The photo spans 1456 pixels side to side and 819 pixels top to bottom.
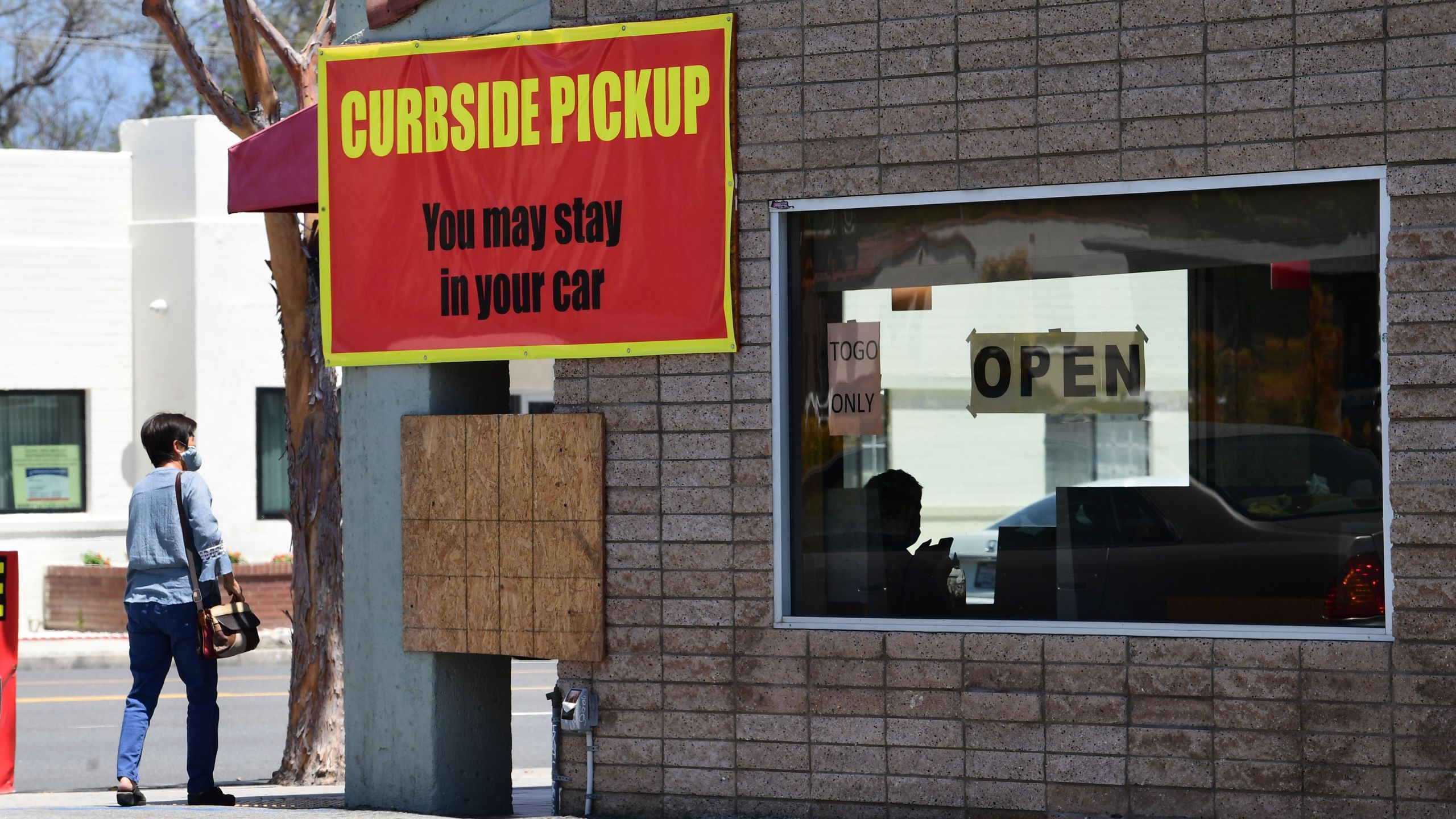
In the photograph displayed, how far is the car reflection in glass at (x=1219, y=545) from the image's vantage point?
5.98 metres

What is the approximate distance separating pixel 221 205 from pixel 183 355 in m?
1.88

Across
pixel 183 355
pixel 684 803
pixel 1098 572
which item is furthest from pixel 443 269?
pixel 183 355

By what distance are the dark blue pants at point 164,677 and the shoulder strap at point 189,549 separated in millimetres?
101

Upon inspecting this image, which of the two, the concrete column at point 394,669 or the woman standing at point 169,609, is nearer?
the concrete column at point 394,669

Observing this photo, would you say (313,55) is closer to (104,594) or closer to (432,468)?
(432,468)

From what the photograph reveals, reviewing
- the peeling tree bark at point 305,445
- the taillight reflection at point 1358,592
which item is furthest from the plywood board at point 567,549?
the peeling tree bark at point 305,445

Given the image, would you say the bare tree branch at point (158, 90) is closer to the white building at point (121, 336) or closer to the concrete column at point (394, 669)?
the white building at point (121, 336)

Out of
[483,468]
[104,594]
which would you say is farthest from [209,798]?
[104,594]

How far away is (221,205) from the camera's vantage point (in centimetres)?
2027

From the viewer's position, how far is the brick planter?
19281 mm

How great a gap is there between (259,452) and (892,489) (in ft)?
50.1

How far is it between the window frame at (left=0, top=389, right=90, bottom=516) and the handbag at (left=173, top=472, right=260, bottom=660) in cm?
1346

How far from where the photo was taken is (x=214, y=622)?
7.52 m

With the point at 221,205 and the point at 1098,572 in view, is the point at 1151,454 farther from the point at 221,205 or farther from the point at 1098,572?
the point at 221,205
